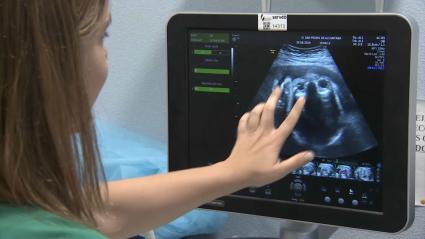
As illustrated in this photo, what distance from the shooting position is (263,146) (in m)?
0.83

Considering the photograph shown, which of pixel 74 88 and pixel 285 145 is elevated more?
pixel 74 88

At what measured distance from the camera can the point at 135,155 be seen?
121cm

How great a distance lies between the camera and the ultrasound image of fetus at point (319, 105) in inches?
34.9

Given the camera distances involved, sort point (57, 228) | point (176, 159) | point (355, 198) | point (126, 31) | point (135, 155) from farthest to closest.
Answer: point (126, 31)
point (135, 155)
point (176, 159)
point (355, 198)
point (57, 228)

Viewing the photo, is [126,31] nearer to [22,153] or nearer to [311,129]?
[311,129]

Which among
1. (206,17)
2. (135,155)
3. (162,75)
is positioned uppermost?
(206,17)

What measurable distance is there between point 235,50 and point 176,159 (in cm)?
19

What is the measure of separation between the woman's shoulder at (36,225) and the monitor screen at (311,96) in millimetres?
413

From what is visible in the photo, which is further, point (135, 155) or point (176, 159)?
point (135, 155)

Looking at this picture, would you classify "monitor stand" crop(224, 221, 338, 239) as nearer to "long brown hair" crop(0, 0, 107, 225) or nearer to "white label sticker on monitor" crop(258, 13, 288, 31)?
"white label sticker on monitor" crop(258, 13, 288, 31)

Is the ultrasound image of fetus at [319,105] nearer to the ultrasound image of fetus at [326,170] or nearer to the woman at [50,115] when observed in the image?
the ultrasound image of fetus at [326,170]

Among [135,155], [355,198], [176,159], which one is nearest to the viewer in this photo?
[355,198]

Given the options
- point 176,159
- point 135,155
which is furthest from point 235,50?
point 135,155

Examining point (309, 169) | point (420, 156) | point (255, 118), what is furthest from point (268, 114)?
point (420, 156)
